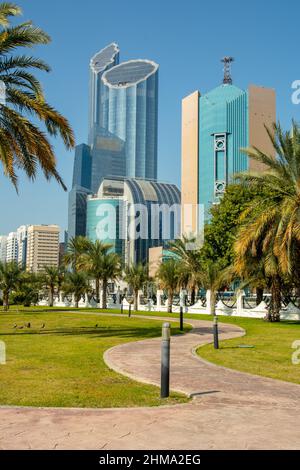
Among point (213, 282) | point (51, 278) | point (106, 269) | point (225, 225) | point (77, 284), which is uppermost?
point (225, 225)

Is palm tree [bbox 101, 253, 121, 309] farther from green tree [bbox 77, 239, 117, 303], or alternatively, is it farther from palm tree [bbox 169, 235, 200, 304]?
palm tree [bbox 169, 235, 200, 304]

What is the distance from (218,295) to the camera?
37719mm

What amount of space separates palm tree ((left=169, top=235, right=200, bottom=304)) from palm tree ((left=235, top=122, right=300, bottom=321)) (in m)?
19.9

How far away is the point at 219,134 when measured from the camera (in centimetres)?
10988

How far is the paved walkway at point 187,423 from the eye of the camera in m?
5.51

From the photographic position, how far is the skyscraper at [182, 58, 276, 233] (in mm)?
108438

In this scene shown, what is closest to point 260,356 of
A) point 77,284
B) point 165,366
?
point 165,366

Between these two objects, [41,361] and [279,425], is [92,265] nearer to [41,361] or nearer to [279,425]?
[41,361]

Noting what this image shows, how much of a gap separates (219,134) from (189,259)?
67.9m

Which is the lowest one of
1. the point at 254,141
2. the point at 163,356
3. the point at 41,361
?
Result: the point at 41,361

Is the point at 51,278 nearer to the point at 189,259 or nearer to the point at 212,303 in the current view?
the point at 189,259

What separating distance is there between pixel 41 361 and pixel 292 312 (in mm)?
21872

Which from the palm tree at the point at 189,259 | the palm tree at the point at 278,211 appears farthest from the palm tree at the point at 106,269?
the palm tree at the point at 278,211
